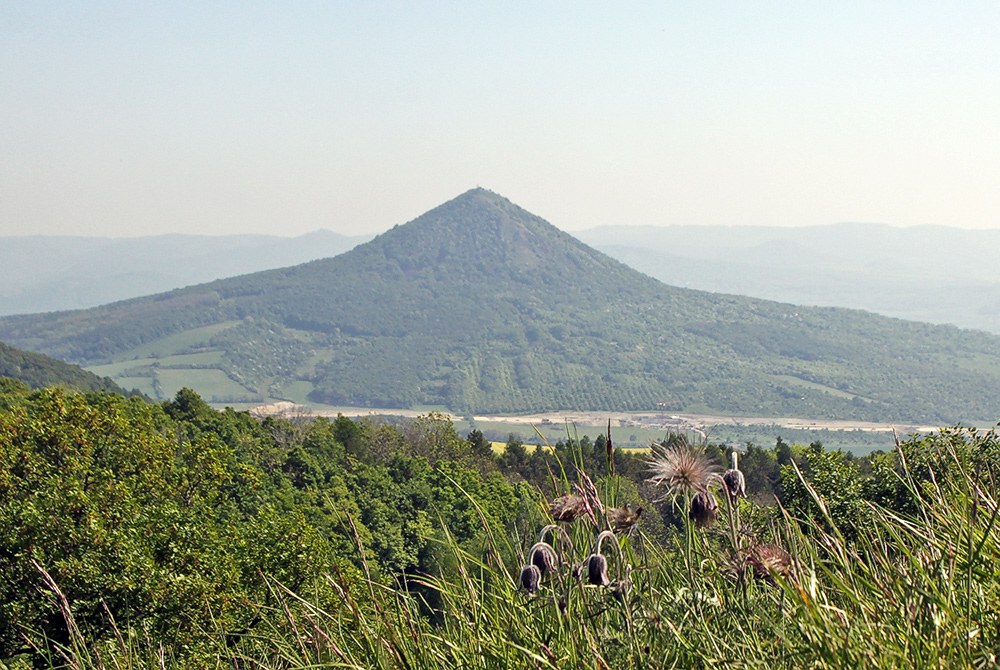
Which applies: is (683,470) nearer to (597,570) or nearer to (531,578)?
(597,570)

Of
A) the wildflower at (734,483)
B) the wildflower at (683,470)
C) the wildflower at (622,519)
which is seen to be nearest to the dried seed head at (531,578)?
the wildflower at (622,519)

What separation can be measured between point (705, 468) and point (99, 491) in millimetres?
18680

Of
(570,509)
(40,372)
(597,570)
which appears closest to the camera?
(597,570)

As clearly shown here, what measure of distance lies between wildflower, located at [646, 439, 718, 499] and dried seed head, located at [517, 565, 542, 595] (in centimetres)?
47

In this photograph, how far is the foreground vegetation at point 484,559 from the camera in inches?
99.3

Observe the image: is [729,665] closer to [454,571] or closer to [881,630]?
[881,630]

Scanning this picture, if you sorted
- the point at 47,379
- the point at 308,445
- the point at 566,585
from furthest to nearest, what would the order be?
the point at 47,379 → the point at 308,445 → the point at 566,585

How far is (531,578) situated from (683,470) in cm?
58

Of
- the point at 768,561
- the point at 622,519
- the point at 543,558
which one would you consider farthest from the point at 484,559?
the point at 768,561

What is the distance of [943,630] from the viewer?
251cm

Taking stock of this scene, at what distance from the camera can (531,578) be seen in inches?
103

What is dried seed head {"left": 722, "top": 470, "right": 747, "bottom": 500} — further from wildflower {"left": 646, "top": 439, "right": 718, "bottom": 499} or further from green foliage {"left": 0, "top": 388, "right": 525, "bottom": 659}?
green foliage {"left": 0, "top": 388, "right": 525, "bottom": 659}

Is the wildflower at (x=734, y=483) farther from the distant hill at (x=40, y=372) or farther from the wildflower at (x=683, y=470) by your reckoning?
the distant hill at (x=40, y=372)

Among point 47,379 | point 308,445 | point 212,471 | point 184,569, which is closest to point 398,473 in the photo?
point 308,445
